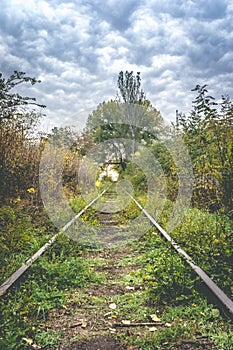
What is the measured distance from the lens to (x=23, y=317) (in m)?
3.48

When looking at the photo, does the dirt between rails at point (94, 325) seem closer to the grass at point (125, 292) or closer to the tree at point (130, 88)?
the grass at point (125, 292)

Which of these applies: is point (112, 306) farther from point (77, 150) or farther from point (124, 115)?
point (124, 115)

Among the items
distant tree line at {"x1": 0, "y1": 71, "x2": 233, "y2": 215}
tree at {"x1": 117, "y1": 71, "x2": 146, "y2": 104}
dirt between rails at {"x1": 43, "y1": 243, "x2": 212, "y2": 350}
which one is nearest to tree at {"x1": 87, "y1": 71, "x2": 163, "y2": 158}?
tree at {"x1": 117, "y1": 71, "x2": 146, "y2": 104}

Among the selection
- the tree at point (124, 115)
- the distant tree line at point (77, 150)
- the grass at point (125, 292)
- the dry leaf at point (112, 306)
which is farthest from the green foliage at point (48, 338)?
the tree at point (124, 115)

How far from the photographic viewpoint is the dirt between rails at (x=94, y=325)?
3000 mm

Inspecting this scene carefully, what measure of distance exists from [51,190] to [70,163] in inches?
143

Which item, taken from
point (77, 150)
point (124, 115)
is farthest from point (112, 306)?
point (124, 115)

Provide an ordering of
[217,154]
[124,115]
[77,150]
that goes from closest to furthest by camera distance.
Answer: [217,154] → [77,150] → [124,115]

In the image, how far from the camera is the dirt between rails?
3000mm

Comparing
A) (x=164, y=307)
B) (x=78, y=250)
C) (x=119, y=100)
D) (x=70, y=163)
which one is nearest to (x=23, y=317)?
(x=164, y=307)

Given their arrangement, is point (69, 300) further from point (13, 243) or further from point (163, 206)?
point (163, 206)

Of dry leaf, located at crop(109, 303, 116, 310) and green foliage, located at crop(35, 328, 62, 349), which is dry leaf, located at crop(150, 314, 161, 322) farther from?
green foliage, located at crop(35, 328, 62, 349)

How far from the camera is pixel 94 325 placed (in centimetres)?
347

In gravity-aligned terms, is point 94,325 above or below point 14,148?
below
